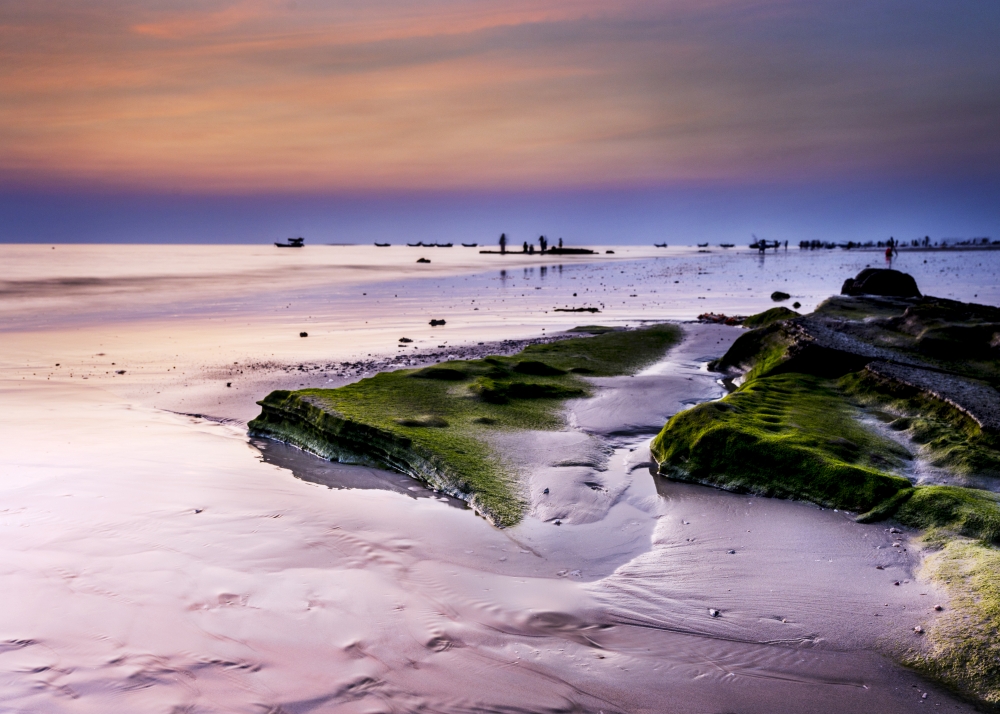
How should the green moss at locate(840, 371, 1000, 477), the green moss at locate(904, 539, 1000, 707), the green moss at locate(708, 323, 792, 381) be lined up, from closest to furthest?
the green moss at locate(904, 539, 1000, 707) < the green moss at locate(840, 371, 1000, 477) < the green moss at locate(708, 323, 792, 381)

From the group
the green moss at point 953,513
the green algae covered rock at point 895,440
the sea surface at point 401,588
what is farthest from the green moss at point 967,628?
the green moss at point 953,513

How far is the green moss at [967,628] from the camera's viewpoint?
13.8ft

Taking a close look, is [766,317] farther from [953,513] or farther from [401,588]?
[401,588]

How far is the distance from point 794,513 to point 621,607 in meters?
2.51

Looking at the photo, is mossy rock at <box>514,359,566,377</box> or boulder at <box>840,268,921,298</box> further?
boulder at <box>840,268,921,298</box>

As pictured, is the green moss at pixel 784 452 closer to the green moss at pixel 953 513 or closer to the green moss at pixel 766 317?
the green moss at pixel 953 513

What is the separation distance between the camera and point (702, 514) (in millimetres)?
6914

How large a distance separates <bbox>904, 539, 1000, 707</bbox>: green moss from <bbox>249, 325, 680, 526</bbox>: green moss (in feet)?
11.7

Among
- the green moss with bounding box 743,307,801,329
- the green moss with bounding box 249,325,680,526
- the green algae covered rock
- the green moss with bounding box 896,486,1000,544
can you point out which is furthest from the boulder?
the green moss with bounding box 896,486,1000,544

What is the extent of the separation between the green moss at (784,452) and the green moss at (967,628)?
3.87 ft

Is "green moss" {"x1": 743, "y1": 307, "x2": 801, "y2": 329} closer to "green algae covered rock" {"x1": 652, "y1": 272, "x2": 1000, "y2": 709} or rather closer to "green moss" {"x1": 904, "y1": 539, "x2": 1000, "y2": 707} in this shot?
"green algae covered rock" {"x1": 652, "y1": 272, "x2": 1000, "y2": 709}

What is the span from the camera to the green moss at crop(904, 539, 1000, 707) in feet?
13.8

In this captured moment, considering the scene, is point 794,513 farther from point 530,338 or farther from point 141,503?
point 530,338

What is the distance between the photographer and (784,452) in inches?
299
